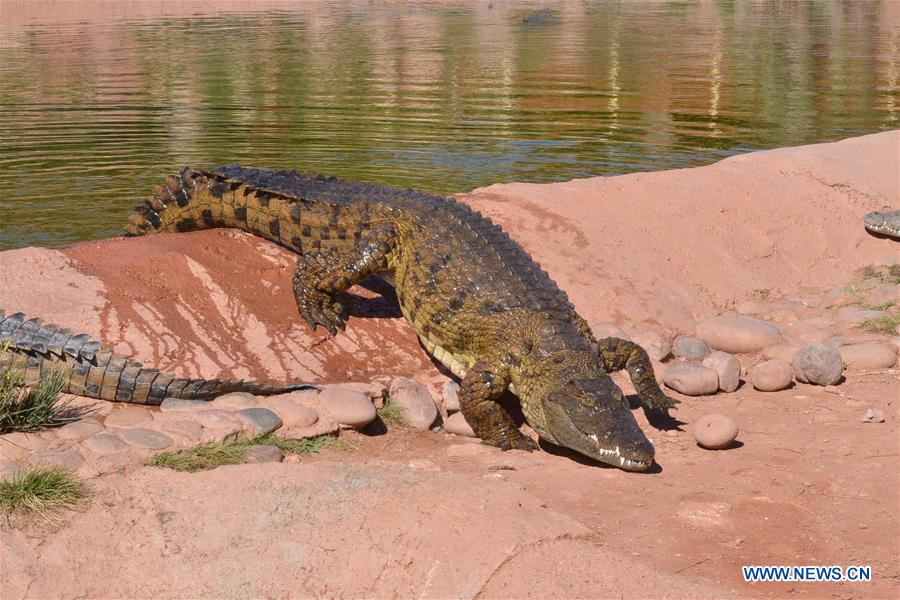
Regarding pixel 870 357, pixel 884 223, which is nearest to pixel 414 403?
pixel 870 357

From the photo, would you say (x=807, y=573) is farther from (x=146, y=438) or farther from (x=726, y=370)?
(x=146, y=438)

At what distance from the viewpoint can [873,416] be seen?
18.6ft

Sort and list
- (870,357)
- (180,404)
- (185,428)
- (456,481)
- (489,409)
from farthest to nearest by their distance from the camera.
Answer: (870,357) < (489,409) < (180,404) < (185,428) < (456,481)

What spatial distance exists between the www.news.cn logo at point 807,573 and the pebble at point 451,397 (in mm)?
2317

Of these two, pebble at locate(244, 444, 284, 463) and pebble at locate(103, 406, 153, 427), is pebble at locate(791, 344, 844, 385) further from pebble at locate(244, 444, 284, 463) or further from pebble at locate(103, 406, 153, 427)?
pebble at locate(103, 406, 153, 427)

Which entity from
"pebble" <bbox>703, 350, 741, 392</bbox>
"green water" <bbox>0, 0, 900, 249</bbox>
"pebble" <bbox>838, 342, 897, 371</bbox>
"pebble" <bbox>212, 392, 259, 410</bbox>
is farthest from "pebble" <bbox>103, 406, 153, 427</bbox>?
"pebble" <bbox>838, 342, 897, 371</bbox>

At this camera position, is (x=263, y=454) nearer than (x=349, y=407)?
Yes

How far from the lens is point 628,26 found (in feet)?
104

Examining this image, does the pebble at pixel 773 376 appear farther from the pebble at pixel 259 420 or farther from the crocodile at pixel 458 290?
the pebble at pixel 259 420

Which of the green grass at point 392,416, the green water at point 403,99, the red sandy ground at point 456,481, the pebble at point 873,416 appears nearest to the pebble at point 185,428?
the red sandy ground at point 456,481

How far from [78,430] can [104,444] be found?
9.2 inches

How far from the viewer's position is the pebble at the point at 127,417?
5184 mm

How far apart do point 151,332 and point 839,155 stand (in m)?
6.82

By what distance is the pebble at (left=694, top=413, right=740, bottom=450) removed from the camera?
209 inches
